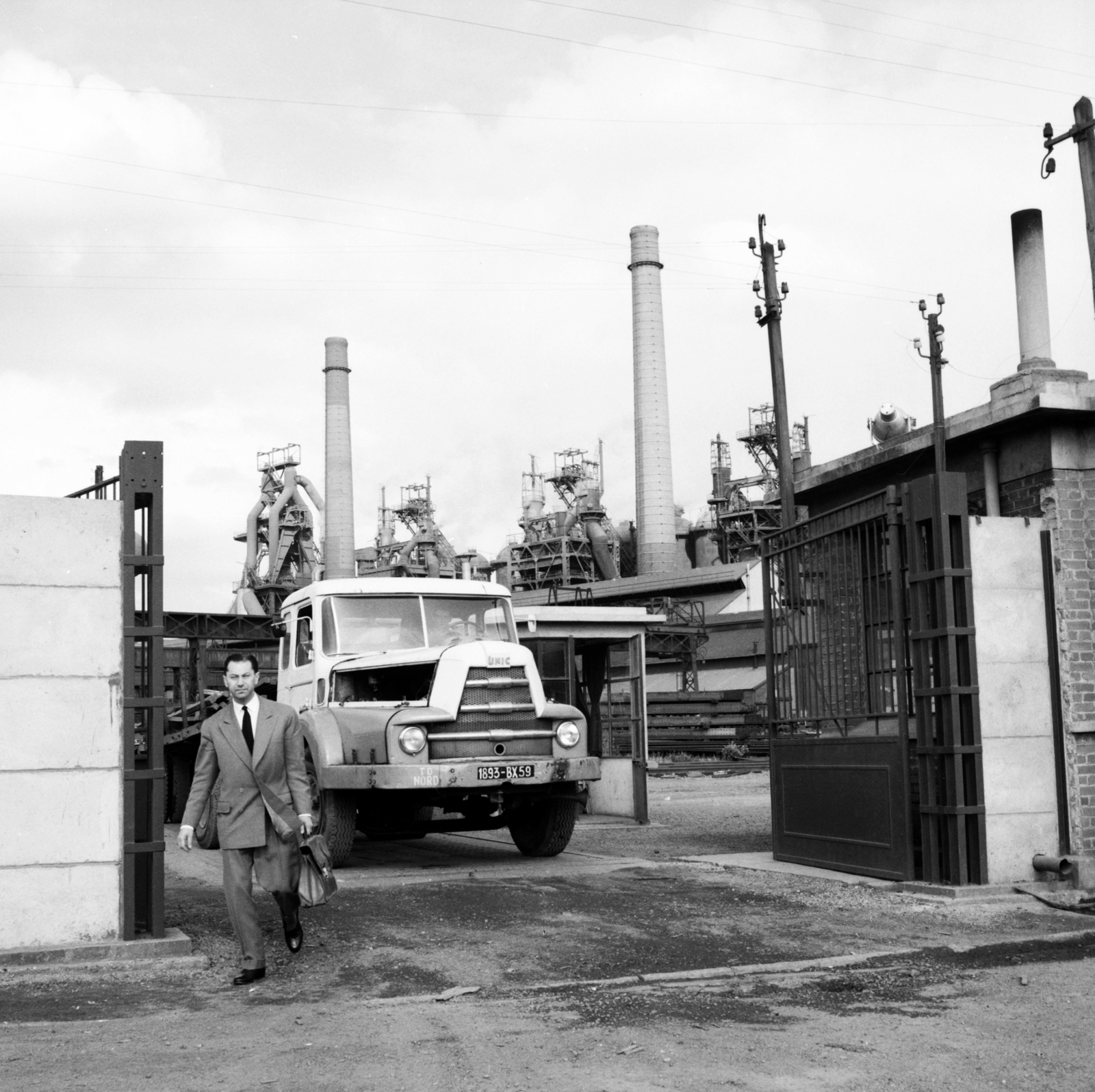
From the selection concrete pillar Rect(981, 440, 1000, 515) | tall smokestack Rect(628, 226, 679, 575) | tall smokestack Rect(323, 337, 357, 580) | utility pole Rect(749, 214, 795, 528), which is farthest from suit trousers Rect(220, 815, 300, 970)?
tall smokestack Rect(323, 337, 357, 580)

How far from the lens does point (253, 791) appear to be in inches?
294

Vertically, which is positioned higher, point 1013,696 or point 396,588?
point 396,588

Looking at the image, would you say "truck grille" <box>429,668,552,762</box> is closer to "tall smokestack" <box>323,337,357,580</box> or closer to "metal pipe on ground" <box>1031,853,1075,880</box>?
"metal pipe on ground" <box>1031,853,1075,880</box>

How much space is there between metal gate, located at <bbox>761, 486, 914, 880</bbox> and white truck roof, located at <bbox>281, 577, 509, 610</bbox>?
2.98 metres

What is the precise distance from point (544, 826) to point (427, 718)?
208 centimetres

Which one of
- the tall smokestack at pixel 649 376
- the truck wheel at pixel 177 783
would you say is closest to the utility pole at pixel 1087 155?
the truck wheel at pixel 177 783

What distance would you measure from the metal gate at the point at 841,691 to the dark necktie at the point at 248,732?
4.94 m

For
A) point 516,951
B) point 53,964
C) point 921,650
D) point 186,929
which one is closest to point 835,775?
point 921,650

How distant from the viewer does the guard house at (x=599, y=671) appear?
17.5 metres

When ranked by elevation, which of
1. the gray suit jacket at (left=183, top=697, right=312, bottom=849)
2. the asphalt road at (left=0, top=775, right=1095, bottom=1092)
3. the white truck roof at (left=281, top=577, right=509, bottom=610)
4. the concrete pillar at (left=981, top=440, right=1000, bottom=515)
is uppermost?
the concrete pillar at (left=981, top=440, right=1000, bottom=515)

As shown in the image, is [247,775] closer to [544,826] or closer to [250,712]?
[250,712]

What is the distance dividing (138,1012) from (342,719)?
587cm

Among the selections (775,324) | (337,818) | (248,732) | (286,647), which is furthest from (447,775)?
(775,324)

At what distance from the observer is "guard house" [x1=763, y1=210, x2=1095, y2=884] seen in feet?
31.9
